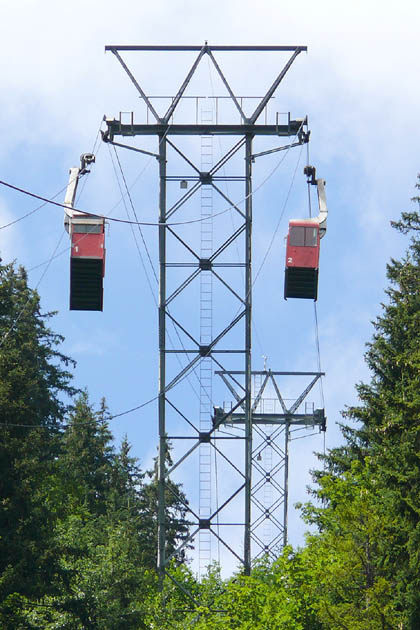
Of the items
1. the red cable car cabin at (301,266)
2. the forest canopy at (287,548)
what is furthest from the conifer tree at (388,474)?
the red cable car cabin at (301,266)

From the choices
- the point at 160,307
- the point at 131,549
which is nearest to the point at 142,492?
the point at 131,549

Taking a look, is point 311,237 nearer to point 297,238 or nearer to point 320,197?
point 297,238

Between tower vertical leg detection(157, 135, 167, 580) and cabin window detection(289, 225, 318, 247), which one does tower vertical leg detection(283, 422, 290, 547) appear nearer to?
tower vertical leg detection(157, 135, 167, 580)

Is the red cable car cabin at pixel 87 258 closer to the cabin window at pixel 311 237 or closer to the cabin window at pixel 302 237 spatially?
the cabin window at pixel 302 237

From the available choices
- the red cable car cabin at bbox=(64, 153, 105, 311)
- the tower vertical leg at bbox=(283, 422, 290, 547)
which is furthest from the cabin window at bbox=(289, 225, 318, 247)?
the tower vertical leg at bbox=(283, 422, 290, 547)

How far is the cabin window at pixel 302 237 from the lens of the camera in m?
40.1

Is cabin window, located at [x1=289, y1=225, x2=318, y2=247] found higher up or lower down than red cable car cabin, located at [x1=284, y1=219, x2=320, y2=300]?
higher up

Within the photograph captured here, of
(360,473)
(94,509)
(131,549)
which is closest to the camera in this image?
(360,473)

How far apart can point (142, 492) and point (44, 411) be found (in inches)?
439

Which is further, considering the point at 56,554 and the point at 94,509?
the point at 94,509

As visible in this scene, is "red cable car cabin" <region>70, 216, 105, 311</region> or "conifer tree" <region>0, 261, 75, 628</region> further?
"conifer tree" <region>0, 261, 75, 628</region>

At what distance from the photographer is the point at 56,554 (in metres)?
52.3

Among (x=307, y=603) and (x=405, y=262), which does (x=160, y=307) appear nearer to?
(x=307, y=603)

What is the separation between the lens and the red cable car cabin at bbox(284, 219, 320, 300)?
40000mm
